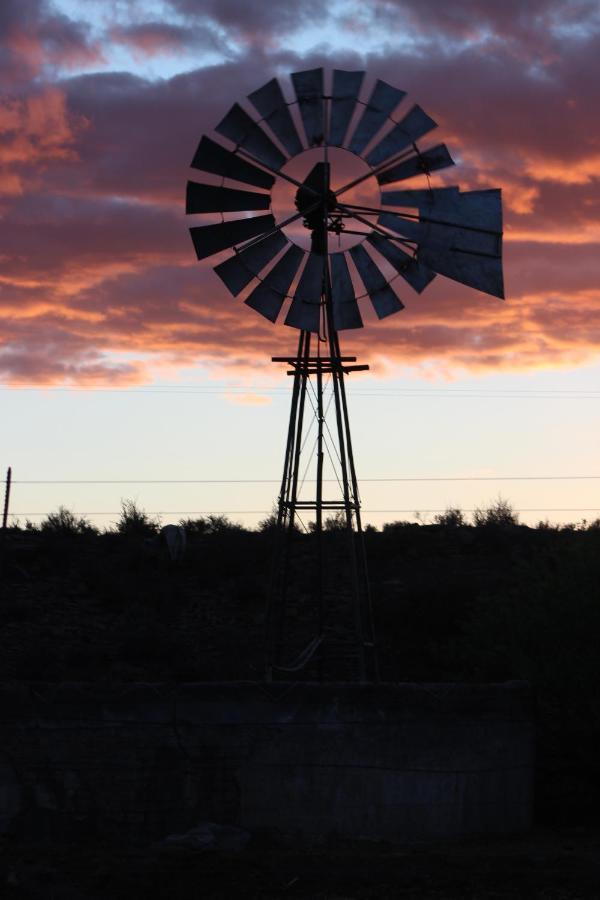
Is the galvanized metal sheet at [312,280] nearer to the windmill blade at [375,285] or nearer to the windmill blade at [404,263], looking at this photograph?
the windmill blade at [375,285]

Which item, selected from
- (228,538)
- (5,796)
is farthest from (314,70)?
(228,538)

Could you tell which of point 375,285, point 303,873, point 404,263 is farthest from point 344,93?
point 303,873

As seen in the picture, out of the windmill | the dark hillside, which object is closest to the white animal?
the dark hillside

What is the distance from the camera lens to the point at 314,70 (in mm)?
20766

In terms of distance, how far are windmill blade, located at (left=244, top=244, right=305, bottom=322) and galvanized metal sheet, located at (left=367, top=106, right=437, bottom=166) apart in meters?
2.04

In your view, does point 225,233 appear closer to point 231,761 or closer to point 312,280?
point 312,280

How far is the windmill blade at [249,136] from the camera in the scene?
68.9 ft

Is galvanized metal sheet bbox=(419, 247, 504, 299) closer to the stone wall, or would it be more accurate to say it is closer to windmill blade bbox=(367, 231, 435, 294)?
windmill blade bbox=(367, 231, 435, 294)

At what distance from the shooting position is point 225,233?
21.6 m

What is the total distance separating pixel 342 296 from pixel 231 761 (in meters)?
8.07

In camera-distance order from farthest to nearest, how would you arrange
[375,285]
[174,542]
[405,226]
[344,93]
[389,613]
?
1. [174,542]
2. [389,613]
3. [375,285]
4. [405,226]
5. [344,93]

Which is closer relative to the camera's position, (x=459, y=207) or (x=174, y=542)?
(x=459, y=207)

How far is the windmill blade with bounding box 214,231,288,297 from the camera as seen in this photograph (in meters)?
21.7

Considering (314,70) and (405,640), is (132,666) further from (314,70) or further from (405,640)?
(314,70)
